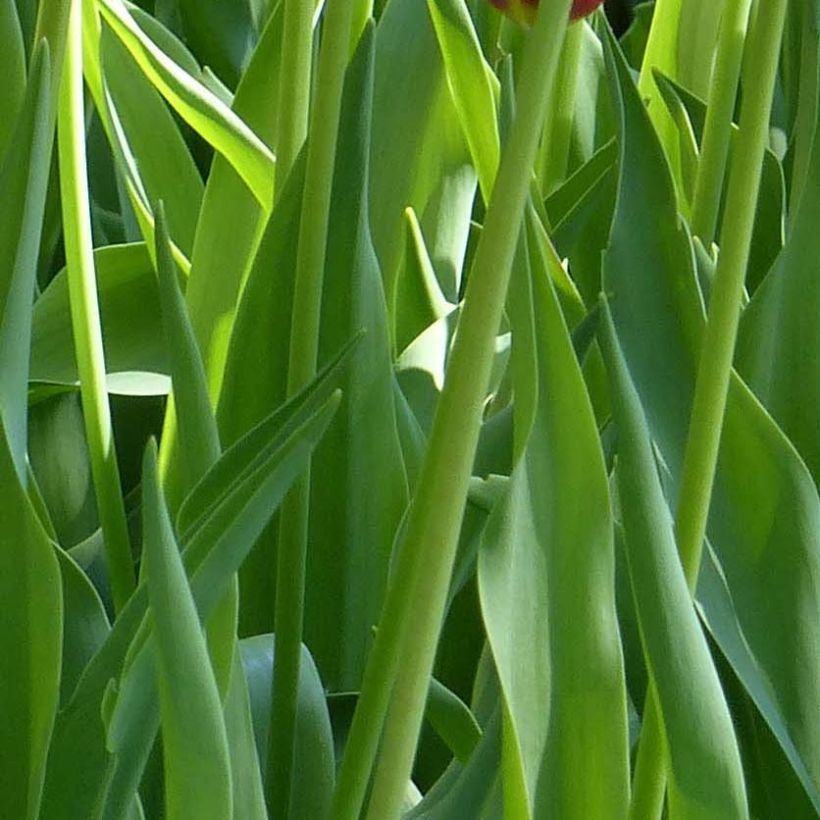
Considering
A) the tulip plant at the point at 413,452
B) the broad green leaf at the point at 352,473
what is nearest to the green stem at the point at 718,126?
the tulip plant at the point at 413,452

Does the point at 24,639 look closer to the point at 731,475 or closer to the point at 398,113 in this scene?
the point at 731,475

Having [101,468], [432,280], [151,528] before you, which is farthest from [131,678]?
[432,280]

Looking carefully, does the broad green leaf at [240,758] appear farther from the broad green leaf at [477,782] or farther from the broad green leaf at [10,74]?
the broad green leaf at [10,74]

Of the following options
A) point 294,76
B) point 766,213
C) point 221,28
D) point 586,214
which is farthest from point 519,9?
point 221,28

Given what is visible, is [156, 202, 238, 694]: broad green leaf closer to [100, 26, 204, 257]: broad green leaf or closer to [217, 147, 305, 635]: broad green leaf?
[217, 147, 305, 635]: broad green leaf

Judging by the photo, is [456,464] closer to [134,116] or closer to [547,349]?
[547,349]

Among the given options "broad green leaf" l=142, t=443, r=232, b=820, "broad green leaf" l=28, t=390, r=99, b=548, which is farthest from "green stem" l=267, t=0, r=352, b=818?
"broad green leaf" l=28, t=390, r=99, b=548
